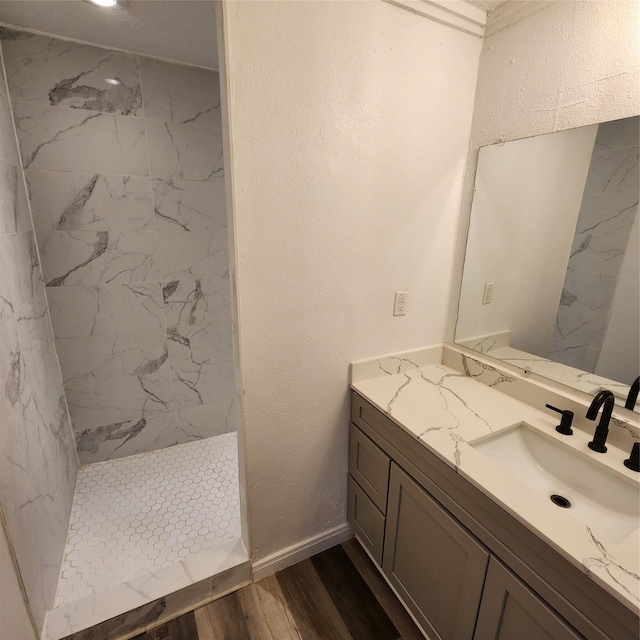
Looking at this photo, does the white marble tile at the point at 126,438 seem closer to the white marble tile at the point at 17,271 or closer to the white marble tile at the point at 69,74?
the white marble tile at the point at 17,271

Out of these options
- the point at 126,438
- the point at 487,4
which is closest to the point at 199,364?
the point at 126,438

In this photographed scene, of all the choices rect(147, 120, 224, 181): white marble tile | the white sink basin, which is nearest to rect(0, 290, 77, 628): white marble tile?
rect(147, 120, 224, 181): white marble tile

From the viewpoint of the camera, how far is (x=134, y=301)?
1.98 metres

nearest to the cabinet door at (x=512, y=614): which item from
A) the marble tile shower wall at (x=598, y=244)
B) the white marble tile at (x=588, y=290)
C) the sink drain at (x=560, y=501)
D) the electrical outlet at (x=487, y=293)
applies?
the sink drain at (x=560, y=501)

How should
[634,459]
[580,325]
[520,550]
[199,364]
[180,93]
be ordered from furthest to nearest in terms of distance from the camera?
[199,364]
[180,93]
[580,325]
[634,459]
[520,550]

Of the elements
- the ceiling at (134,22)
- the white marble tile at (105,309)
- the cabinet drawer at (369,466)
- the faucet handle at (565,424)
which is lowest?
the cabinet drawer at (369,466)

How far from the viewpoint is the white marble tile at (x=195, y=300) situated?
2.07 m

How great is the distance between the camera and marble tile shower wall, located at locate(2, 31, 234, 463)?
64.5 inches

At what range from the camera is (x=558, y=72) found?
3.87 ft

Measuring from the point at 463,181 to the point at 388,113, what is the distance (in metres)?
0.48

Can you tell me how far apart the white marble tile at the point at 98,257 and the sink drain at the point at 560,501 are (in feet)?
6.82

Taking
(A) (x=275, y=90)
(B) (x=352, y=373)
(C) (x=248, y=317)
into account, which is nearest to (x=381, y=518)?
(B) (x=352, y=373)

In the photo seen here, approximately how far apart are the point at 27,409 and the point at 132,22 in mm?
1636

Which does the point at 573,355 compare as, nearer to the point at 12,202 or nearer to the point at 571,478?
the point at 571,478
